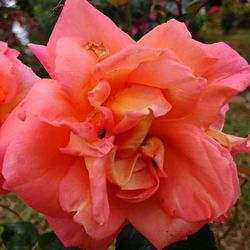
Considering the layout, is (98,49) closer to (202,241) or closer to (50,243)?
(202,241)

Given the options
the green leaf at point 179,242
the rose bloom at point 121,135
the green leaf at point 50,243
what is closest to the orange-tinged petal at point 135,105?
the rose bloom at point 121,135

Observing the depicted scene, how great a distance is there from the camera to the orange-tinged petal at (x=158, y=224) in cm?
57

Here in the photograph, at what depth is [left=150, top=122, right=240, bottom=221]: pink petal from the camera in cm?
54

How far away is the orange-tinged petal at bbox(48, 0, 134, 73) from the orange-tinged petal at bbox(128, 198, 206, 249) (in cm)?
18

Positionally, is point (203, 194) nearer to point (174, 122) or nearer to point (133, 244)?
point (174, 122)

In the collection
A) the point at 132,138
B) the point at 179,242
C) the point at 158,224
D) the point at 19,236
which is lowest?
the point at 19,236

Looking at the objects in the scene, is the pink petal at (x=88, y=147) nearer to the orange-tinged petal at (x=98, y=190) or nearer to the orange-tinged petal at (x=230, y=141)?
the orange-tinged petal at (x=98, y=190)

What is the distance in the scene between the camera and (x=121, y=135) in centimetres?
55

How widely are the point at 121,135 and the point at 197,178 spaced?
0.10 meters

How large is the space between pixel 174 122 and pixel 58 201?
0.16 meters

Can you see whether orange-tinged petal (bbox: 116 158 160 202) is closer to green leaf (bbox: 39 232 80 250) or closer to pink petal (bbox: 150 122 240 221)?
pink petal (bbox: 150 122 240 221)

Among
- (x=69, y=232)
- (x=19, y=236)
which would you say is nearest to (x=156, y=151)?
(x=69, y=232)

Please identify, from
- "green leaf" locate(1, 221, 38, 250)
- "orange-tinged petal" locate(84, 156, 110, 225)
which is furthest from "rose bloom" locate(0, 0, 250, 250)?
"green leaf" locate(1, 221, 38, 250)

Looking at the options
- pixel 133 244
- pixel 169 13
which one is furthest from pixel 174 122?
pixel 169 13
